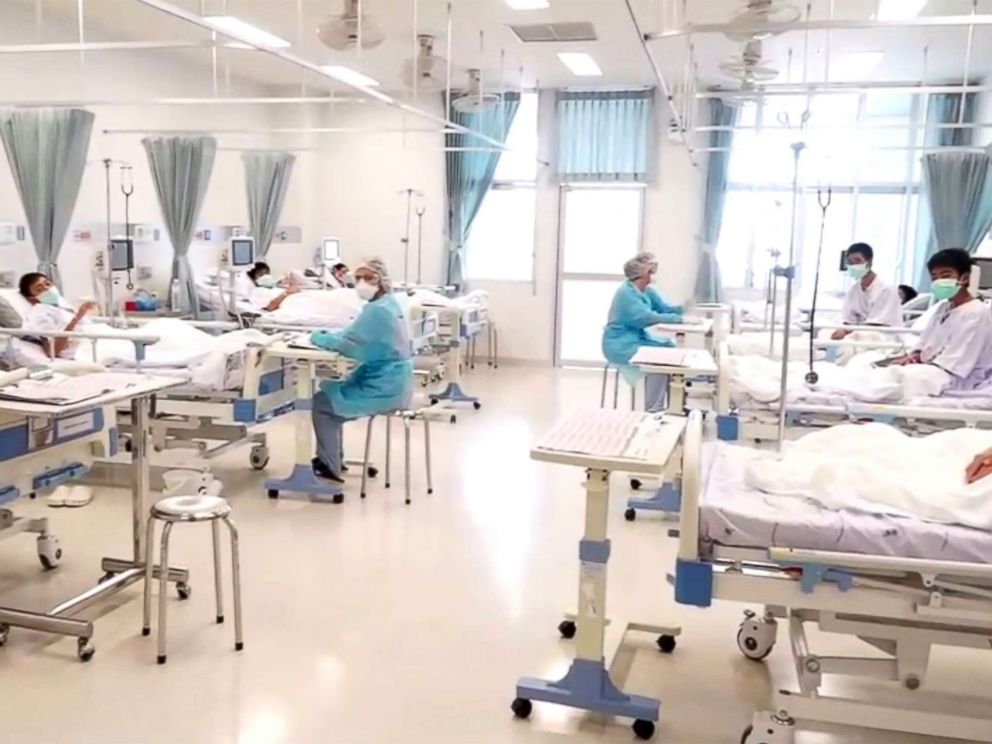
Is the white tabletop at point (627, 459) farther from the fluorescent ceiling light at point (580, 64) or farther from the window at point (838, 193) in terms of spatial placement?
the window at point (838, 193)

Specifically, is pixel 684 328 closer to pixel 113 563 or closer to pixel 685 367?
pixel 685 367


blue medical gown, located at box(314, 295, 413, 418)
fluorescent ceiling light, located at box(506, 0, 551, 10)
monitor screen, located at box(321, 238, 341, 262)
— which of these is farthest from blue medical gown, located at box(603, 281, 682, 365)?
monitor screen, located at box(321, 238, 341, 262)

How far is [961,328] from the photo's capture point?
14.1 feet

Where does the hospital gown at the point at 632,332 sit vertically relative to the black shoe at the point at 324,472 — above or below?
above

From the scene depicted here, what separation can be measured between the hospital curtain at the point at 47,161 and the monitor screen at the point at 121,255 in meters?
0.35

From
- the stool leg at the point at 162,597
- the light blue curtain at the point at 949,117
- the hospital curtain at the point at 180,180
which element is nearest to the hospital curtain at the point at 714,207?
the light blue curtain at the point at 949,117

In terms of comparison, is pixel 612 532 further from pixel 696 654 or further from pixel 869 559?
pixel 869 559

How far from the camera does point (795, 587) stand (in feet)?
7.54

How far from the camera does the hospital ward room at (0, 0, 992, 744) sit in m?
2.56

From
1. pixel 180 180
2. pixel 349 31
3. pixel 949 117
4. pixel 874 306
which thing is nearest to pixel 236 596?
pixel 349 31

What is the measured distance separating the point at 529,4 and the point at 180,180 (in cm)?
303

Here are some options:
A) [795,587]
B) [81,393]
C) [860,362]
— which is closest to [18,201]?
[81,393]

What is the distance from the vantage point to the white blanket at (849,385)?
4148 millimetres

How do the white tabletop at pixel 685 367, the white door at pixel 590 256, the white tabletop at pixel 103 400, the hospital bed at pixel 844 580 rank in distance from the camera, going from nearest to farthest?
the hospital bed at pixel 844 580 < the white tabletop at pixel 103 400 < the white tabletop at pixel 685 367 < the white door at pixel 590 256
